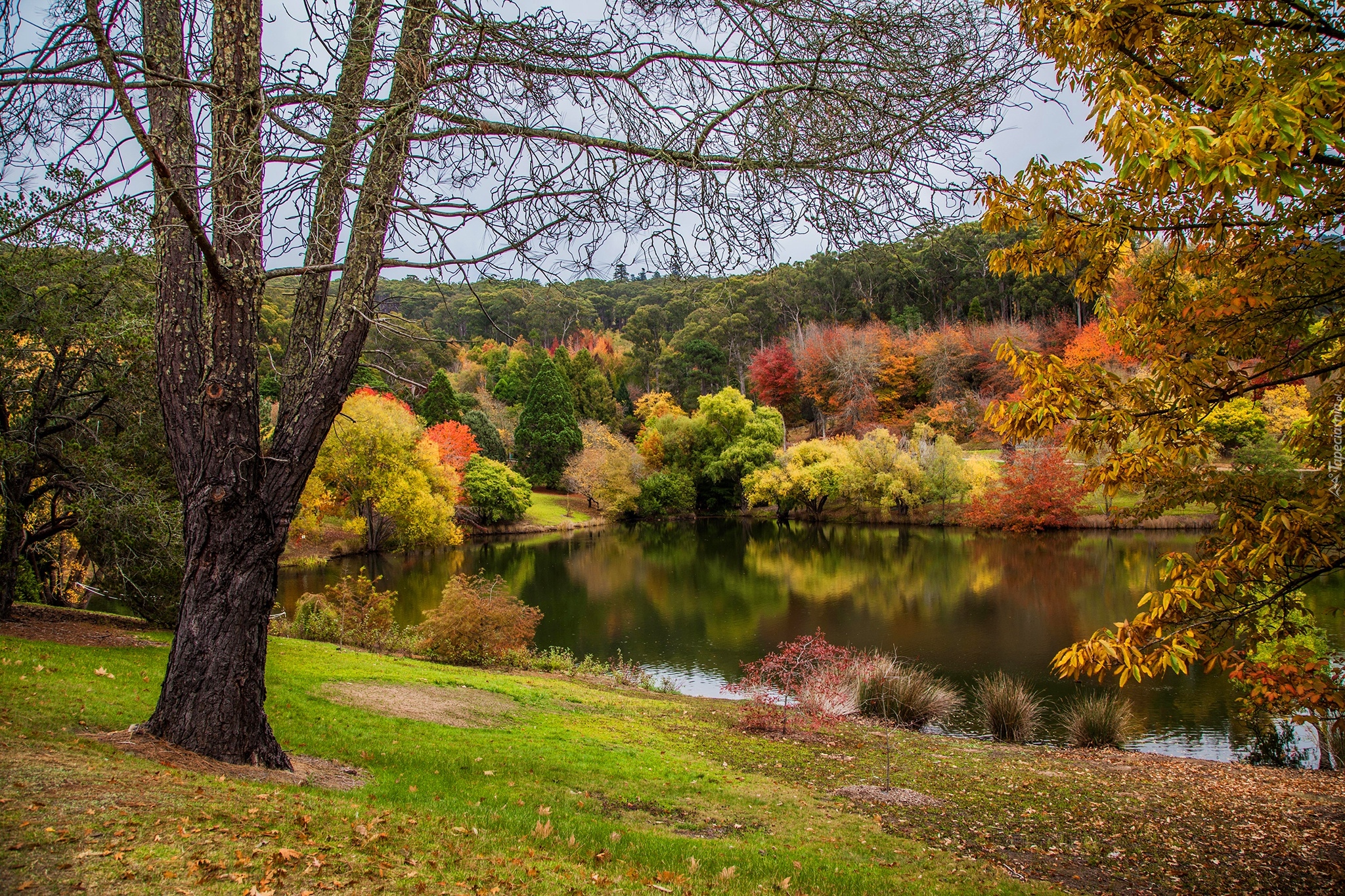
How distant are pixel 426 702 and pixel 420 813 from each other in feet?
18.3

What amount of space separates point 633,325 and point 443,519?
1371 inches

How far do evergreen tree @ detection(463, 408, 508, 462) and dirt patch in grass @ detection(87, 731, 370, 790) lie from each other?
137ft

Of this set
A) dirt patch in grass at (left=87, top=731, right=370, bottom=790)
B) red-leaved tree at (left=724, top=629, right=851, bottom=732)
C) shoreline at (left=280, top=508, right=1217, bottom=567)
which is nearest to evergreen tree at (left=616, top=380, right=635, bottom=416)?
shoreline at (left=280, top=508, right=1217, bottom=567)

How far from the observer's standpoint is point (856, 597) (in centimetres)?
2270

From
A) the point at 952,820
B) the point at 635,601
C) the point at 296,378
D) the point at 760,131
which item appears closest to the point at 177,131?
the point at 296,378

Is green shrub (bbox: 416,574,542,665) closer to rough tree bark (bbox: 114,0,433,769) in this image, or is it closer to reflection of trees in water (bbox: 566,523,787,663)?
reflection of trees in water (bbox: 566,523,787,663)

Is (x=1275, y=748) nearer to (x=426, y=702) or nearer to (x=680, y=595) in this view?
(x=426, y=702)

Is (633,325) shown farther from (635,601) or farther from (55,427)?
(55,427)

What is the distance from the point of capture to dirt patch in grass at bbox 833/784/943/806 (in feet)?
24.6

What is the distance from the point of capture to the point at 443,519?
3309 cm

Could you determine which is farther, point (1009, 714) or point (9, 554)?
point (1009, 714)

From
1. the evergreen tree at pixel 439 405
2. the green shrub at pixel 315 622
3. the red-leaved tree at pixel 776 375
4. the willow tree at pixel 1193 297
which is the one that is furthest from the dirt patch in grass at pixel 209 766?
the red-leaved tree at pixel 776 375

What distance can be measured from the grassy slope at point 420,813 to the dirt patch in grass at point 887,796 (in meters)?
0.41

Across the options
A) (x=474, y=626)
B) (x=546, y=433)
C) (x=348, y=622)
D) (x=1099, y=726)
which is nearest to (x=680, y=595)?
(x=474, y=626)
